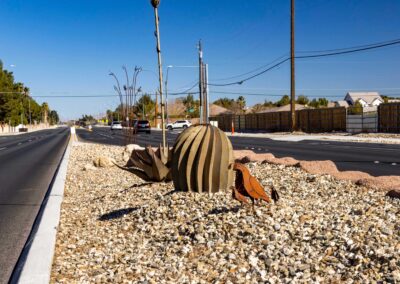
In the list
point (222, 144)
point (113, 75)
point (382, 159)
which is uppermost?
point (113, 75)

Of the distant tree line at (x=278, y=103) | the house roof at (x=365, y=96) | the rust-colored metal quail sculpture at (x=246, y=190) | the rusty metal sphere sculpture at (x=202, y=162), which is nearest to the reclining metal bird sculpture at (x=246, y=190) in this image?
the rust-colored metal quail sculpture at (x=246, y=190)

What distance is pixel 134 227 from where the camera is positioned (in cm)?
522

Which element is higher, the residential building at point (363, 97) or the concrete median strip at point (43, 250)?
the residential building at point (363, 97)

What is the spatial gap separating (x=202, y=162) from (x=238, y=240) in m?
1.97

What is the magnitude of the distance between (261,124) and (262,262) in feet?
157

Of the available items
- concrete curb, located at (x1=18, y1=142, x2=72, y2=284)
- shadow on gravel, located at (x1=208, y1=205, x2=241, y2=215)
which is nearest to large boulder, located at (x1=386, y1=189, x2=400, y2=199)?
shadow on gravel, located at (x1=208, y1=205, x2=241, y2=215)

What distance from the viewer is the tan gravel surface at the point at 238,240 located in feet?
11.4

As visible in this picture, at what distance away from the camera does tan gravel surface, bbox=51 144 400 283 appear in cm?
347

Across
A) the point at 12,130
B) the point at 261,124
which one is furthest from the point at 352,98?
the point at 12,130

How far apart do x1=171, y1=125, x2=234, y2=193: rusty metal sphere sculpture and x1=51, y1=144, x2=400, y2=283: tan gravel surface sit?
0.26 metres

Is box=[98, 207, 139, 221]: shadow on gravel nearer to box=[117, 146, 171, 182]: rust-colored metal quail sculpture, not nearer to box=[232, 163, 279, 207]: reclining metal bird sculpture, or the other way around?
box=[117, 146, 171, 182]: rust-colored metal quail sculpture

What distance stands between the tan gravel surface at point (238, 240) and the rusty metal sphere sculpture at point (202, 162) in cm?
26

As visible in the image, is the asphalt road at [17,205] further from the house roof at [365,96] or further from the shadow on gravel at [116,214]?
the house roof at [365,96]

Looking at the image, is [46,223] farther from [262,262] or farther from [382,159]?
[382,159]
